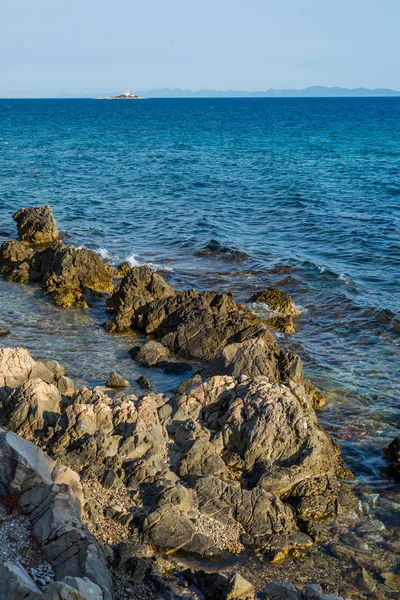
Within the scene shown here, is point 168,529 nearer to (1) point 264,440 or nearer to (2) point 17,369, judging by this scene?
(1) point 264,440

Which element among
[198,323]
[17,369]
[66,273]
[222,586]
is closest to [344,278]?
[198,323]

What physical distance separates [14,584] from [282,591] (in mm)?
4378

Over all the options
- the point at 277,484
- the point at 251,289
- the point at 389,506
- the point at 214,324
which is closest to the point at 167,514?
the point at 277,484

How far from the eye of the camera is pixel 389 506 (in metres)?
14.8

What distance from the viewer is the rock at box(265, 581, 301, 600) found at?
11016mm

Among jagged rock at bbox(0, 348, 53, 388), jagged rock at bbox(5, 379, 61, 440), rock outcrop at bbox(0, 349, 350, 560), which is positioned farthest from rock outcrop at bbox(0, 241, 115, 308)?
jagged rock at bbox(5, 379, 61, 440)

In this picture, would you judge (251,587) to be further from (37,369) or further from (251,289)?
(251,289)

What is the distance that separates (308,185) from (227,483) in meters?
44.9

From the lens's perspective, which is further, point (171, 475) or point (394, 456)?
point (394, 456)

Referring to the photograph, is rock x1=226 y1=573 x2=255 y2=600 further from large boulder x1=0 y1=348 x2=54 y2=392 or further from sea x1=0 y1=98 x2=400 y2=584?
large boulder x1=0 y1=348 x2=54 y2=392

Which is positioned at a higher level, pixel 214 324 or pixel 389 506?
pixel 214 324

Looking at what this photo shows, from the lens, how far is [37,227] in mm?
37094

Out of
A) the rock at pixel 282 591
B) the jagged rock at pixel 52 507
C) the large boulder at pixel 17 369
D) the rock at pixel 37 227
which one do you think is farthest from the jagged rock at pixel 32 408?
the rock at pixel 37 227

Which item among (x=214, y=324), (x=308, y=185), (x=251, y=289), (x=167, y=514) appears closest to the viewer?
(x=167, y=514)
